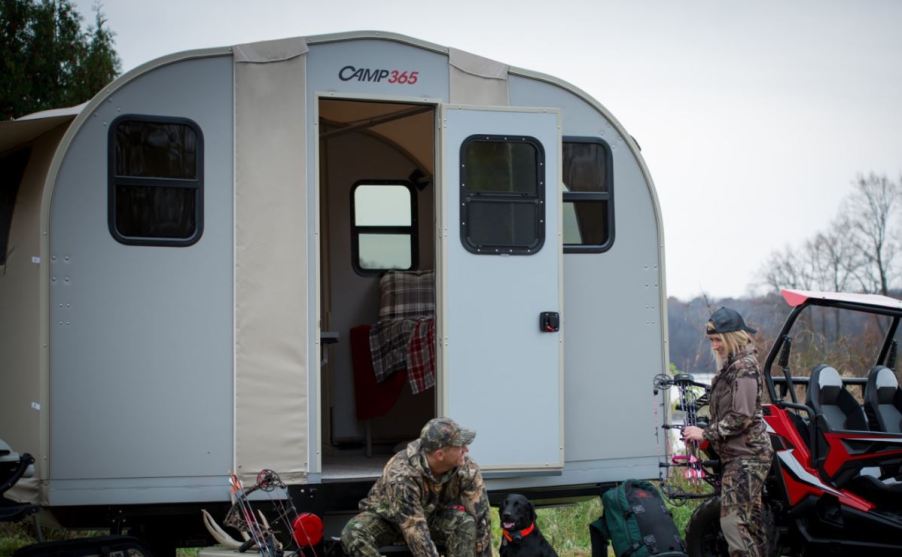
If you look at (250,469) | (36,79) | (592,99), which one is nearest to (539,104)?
(592,99)

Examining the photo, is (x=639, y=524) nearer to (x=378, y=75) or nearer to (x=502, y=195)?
(x=502, y=195)

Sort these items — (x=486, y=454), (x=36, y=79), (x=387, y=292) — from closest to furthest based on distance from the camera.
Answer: (x=486, y=454) → (x=387, y=292) → (x=36, y=79)

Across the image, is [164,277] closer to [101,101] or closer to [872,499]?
[101,101]

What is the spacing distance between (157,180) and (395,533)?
2372 mm

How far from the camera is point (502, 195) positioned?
7438 mm

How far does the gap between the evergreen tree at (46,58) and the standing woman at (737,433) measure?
27.1 feet

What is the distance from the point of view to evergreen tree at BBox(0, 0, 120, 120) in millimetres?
12742

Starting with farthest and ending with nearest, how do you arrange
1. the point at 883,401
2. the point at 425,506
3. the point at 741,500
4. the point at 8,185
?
the point at 8,185 < the point at 883,401 < the point at 741,500 < the point at 425,506

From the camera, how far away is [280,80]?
7.18 metres

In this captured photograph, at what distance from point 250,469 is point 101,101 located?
2.21m

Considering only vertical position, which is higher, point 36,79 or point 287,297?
point 36,79

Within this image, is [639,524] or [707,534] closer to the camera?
[639,524]

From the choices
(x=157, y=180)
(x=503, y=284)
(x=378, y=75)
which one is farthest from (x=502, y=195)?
(x=157, y=180)

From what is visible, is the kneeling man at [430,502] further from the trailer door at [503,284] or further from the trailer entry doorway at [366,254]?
the trailer entry doorway at [366,254]
